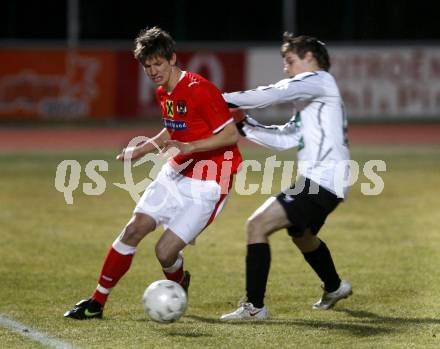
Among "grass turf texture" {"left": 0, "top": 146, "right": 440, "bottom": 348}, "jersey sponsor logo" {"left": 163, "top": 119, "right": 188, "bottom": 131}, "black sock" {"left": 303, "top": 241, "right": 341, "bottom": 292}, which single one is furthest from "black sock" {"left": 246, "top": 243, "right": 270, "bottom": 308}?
"jersey sponsor logo" {"left": 163, "top": 119, "right": 188, "bottom": 131}

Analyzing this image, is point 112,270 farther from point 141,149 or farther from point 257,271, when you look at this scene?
point 257,271

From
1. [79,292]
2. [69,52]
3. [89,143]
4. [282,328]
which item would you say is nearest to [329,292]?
[282,328]

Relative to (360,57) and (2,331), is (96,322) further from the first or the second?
(360,57)

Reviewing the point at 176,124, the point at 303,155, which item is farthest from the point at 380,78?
the point at 176,124

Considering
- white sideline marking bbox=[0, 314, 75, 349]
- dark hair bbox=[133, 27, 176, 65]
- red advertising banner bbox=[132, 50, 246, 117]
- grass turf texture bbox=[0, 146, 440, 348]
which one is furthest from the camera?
red advertising banner bbox=[132, 50, 246, 117]

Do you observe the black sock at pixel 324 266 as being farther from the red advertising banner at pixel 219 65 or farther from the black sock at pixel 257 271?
the red advertising banner at pixel 219 65

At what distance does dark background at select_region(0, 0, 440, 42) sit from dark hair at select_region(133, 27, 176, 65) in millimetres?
21759

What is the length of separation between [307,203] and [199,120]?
0.96 meters

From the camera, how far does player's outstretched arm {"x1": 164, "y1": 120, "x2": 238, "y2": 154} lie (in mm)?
7129

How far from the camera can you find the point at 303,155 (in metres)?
7.42

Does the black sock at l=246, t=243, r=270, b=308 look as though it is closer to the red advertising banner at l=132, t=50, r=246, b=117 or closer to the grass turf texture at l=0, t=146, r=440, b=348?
the grass turf texture at l=0, t=146, r=440, b=348

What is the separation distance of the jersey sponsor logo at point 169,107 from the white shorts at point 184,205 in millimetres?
461

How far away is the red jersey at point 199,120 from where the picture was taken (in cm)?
730

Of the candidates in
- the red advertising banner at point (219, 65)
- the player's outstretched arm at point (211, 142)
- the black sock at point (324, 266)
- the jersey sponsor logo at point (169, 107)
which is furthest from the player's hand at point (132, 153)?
the red advertising banner at point (219, 65)
